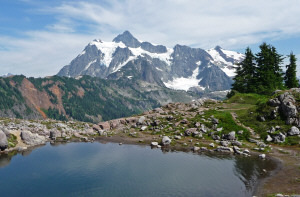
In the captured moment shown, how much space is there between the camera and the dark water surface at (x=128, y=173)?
34.7 m

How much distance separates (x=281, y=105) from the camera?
63.2m

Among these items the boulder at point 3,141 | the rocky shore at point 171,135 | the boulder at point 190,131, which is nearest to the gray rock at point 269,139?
the rocky shore at point 171,135

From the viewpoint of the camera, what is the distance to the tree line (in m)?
94.9

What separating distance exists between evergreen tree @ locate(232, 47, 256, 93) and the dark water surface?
62.0 metres

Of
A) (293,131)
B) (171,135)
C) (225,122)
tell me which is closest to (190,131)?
(171,135)

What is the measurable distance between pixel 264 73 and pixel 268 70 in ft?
9.47

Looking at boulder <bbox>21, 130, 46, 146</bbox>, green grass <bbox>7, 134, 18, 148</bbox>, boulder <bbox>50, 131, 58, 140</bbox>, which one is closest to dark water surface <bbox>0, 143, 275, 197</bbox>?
green grass <bbox>7, 134, 18, 148</bbox>

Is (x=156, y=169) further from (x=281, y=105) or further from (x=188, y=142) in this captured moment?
(x=281, y=105)

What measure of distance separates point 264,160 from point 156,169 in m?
22.7

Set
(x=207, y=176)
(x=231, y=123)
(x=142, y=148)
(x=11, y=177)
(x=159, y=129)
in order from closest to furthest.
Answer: (x=207, y=176) < (x=11, y=177) < (x=142, y=148) < (x=231, y=123) < (x=159, y=129)

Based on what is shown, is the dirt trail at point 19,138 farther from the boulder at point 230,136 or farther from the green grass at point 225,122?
the boulder at point 230,136

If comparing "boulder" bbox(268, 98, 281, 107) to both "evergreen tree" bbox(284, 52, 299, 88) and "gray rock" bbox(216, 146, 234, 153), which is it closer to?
"gray rock" bbox(216, 146, 234, 153)

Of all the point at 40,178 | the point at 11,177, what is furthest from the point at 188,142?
the point at 11,177

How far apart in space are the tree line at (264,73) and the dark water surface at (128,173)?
191ft
